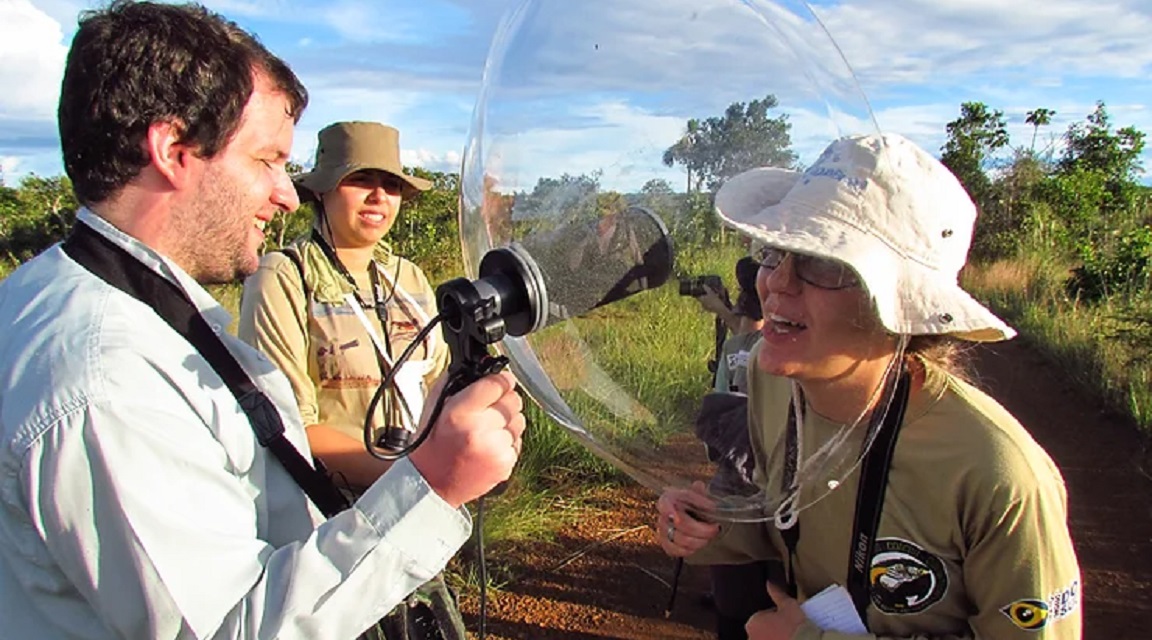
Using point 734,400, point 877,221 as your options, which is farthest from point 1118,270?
point 877,221

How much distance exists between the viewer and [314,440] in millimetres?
2465

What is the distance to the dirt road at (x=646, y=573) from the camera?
13.4ft

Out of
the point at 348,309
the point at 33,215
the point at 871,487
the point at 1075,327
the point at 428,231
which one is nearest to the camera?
the point at 871,487

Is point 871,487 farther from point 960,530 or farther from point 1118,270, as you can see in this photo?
point 1118,270

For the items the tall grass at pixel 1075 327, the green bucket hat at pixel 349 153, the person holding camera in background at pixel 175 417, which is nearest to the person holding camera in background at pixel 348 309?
the green bucket hat at pixel 349 153

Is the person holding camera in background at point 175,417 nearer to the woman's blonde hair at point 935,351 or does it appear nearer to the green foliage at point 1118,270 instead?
the woman's blonde hair at point 935,351

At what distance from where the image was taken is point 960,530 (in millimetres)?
1477

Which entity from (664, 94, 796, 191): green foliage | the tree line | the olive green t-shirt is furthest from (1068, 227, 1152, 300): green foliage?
(664, 94, 796, 191): green foliage

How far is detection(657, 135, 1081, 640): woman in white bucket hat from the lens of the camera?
4.42 ft

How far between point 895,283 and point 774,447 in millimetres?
515

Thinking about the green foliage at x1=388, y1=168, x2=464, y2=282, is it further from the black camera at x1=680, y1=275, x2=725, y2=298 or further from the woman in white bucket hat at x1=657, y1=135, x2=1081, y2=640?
the black camera at x1=680, y1=275, x2=725, y2=298

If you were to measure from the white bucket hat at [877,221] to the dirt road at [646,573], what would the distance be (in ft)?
8.41

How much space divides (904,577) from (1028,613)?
0.67 ft

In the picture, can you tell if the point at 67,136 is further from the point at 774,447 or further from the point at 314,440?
the point at 774,447
